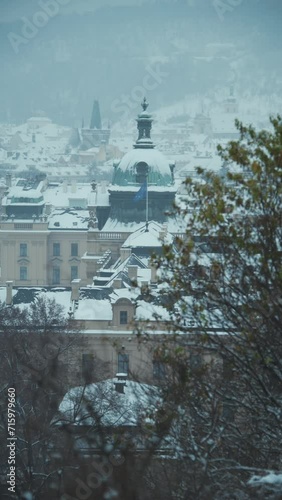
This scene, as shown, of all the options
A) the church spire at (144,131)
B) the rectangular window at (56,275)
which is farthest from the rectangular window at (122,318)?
the rectangular window at (56,275)

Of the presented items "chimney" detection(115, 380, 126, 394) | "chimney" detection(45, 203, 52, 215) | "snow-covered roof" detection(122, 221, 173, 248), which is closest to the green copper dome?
"snow-covered roof" detection(122, 221, 173, 248)

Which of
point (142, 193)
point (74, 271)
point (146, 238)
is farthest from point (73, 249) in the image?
point (146, 238)

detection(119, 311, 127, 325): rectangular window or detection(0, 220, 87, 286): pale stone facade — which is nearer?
detection(119, 311, 127, 325): rectangular window

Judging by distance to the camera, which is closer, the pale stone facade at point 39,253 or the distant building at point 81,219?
the distant building at point 81,219

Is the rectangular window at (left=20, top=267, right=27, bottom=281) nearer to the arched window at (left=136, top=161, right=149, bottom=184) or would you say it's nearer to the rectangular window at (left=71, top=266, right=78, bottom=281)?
the rectangular window at (left=71, top=266, right=78, bottom=281)

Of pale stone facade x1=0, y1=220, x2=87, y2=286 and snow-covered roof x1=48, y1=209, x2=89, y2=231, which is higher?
snow-covered roof x1=48, y1=209, x2=89, y2=231

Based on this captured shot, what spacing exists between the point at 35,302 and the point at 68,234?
108 ft

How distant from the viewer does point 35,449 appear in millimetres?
26484

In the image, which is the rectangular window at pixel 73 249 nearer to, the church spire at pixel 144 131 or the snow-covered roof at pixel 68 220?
the snow-covered roof at pixel 68 220

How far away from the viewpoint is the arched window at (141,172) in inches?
2670

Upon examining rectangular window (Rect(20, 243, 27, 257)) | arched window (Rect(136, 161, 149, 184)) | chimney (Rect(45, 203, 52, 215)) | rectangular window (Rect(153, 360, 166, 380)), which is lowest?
rectangular window (Rect(153, 360, 166, 380))

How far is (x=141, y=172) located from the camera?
2677 inches

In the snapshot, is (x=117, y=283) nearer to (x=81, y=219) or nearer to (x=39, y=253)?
(x=39, y=253)

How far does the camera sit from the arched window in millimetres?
67812
